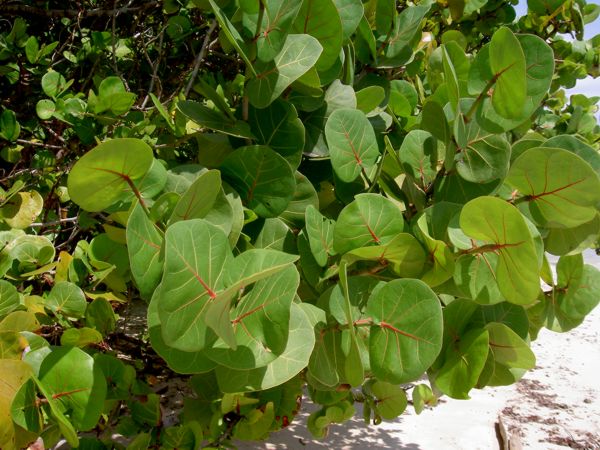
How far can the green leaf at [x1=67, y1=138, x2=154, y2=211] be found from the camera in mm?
526

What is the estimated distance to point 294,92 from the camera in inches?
30.6

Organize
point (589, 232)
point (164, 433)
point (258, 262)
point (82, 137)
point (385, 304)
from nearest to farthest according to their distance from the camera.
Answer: point (258, 262) → point (385, 304) → point (589, 232) → point (164, 433) → point (82, 137)

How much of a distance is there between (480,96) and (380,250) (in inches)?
8.4

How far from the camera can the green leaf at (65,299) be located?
830 mm

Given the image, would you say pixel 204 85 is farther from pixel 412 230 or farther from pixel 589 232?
pixel 589 232

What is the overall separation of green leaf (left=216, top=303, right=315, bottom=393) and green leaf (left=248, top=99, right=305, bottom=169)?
230mm

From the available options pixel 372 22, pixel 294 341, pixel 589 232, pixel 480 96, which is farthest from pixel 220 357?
pixel 372 22

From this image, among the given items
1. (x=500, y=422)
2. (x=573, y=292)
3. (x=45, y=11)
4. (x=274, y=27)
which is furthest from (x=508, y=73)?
(x=500, y=422)

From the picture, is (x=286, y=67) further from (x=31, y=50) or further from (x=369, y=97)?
(x=31, y=50)

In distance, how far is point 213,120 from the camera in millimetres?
735

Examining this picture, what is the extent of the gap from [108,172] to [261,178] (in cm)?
20

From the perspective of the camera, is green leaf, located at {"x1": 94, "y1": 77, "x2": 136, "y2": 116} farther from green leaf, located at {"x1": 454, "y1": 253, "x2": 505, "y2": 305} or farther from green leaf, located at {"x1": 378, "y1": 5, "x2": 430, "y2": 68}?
green leaf, located at {"x1": 454, "y1": 253, "x2": 505, "y2": 305}

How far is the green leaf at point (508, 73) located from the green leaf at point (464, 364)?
263mm

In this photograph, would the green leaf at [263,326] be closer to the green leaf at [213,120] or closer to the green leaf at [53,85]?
the green leaf at [213,120]
